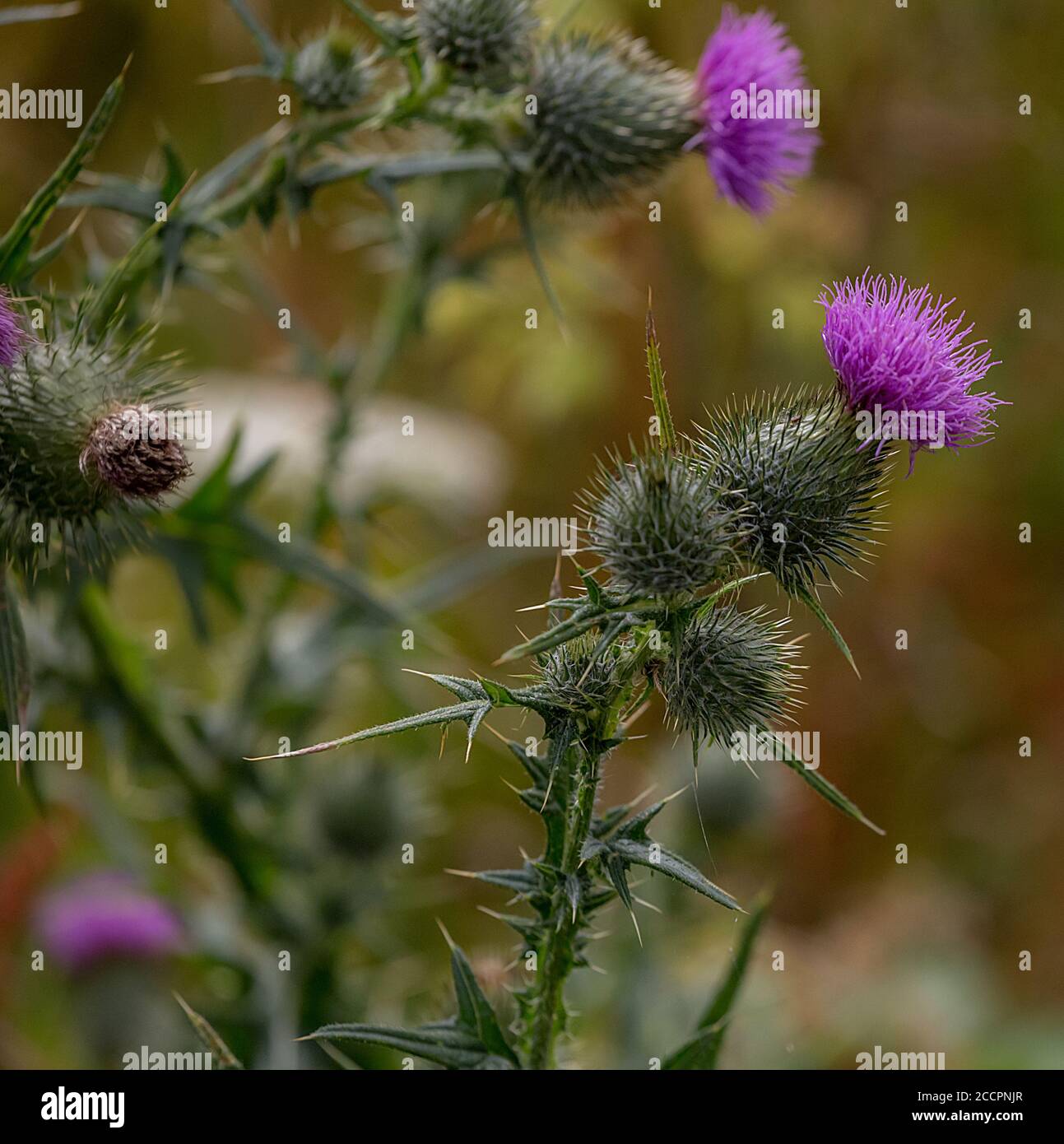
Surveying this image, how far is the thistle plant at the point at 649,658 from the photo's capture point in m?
1.79

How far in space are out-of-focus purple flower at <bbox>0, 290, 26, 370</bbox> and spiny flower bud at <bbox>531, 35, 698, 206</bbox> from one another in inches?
51.3

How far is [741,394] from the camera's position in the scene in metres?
6.23

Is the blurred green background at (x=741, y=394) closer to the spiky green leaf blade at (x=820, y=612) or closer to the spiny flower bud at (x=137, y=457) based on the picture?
the spiny flower bud at (x=137, y=457)

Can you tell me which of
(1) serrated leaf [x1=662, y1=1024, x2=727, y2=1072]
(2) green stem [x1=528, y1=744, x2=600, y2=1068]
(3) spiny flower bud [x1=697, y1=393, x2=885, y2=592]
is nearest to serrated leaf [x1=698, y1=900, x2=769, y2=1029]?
(1) serrated leaf [x1=662, y1=1024, x2=727, y2=1072]

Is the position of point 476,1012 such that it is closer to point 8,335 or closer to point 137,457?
point 137,457

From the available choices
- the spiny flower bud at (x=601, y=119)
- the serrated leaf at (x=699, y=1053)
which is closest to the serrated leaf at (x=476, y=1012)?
the serrated leaf at (x=699, y=1053)

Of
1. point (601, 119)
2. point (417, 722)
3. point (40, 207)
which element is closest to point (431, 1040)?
point (417, 722)

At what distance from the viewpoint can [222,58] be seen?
6.27 metres

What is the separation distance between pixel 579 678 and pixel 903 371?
0.82 meters

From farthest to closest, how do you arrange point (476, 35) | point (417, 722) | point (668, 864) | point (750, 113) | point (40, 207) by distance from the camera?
point (750, 113) → point (476, 35) → point (40, 207) → point (668, 864) → point (417, 722)

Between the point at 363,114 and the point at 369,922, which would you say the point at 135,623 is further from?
the point at 363,114

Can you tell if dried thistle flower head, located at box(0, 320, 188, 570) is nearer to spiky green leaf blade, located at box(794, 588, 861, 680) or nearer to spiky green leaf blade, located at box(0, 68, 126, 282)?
spiky green leaf blade, located at box(0, 68, 126, 282)
